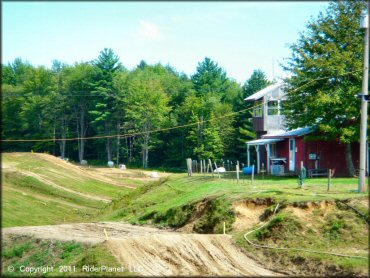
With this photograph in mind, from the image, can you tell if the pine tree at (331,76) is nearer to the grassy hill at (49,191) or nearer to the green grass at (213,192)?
the green grass at (213,192)

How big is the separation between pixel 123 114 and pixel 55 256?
65509 millimetres

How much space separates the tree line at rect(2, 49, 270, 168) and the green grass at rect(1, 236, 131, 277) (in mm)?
51527

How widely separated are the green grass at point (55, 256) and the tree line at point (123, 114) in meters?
51.5

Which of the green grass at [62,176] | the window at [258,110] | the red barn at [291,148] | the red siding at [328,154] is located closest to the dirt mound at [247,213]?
the red barn at [291,148]

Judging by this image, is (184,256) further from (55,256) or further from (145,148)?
(145,148)

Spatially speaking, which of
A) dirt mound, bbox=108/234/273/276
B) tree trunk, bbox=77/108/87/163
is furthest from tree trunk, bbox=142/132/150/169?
dirt mound, bbox=108/234/273/276

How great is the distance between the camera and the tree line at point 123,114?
79.9m

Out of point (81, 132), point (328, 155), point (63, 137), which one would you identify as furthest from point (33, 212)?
point (81, 132)

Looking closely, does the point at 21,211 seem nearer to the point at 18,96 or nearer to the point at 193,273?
the point at 193,273

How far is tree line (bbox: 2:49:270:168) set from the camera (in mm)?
79875

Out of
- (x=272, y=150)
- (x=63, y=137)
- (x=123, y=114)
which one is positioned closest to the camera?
(x=272, y=150)

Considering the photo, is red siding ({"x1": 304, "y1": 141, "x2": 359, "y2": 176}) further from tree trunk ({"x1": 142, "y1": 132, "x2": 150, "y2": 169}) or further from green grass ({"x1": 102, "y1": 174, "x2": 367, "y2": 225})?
tree trunk ({"x1": 142, "y1": 132, "x2": 150, "y2": 169})

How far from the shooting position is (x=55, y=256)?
2434 cm

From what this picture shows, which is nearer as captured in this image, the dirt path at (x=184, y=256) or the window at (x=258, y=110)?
A: the dirt path at (x=184, y=256)
